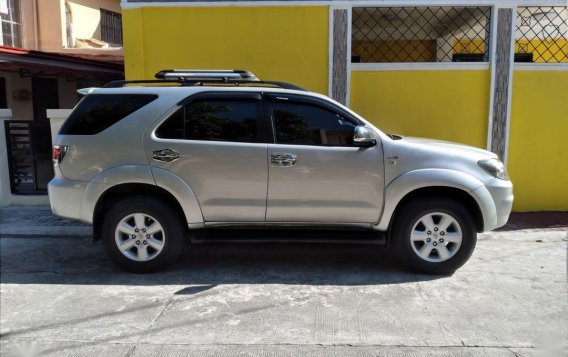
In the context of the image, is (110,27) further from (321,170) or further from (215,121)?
(321,170)

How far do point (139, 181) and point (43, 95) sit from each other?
9.97m

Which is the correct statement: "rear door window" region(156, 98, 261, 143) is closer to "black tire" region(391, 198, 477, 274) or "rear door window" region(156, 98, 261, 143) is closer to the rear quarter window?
the rear quarter window

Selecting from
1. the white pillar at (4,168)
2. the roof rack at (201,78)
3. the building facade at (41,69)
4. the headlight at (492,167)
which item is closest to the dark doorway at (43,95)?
the building facade at (41,69)

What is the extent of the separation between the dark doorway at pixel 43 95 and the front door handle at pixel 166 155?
9.76 m

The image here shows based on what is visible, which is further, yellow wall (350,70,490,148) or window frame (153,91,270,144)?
yellow wall (350,70,490,148)

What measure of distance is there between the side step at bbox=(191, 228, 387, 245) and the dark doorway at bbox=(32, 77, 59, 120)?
1006 cm

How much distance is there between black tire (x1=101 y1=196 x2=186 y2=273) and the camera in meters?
5.20

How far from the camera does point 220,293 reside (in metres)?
4.83

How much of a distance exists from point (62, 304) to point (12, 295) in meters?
0.63

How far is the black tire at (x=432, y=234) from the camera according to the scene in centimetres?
516

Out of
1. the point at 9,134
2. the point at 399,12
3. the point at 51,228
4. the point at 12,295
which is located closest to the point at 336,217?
the point at 12,295

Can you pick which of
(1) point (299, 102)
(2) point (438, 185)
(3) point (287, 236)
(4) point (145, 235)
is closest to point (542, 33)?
(2) point (438, 185)

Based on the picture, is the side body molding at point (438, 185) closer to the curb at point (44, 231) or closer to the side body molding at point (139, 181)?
the side body molding at point (139, 181)

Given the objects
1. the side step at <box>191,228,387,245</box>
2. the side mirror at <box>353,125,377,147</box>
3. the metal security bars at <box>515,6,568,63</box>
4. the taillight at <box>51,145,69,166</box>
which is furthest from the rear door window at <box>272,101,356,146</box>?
the metal security bars at <box>515,6,568,63</box>
